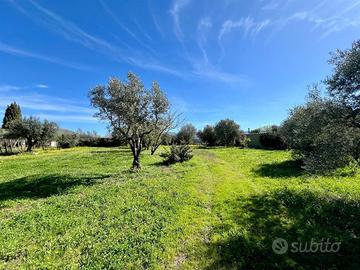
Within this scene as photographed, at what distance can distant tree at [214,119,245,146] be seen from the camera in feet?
247

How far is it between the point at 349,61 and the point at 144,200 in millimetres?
12136

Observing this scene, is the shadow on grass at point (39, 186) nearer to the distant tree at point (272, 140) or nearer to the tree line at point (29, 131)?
the tree line at point (29, 131)

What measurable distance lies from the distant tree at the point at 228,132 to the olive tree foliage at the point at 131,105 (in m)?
50.1

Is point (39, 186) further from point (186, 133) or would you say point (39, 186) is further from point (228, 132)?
point (186, 133)

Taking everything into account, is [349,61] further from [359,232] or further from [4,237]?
[4,237]

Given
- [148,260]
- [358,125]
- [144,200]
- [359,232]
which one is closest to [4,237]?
[148,260]

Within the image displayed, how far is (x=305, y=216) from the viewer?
1199cm

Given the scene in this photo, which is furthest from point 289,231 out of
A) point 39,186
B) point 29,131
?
point 29,131

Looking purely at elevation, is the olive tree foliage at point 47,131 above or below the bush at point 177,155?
above

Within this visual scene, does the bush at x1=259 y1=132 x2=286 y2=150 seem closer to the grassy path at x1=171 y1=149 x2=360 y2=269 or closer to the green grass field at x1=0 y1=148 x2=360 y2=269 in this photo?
the grassy path at x1=171 y1=149 x2=360 y2=269

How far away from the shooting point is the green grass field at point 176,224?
8.30 meters

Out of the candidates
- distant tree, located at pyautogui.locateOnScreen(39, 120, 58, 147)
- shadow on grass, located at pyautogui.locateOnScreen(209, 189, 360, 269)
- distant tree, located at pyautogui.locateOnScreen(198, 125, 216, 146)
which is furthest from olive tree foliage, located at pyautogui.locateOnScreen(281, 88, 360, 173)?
distant tree, located at pyautogui.locateOnScreen(198, 125, 216, 146)

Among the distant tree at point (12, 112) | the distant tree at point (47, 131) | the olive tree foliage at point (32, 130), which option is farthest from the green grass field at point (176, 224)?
the distant tree at point (12, 112)

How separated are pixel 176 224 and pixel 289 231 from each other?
14.6 feet
